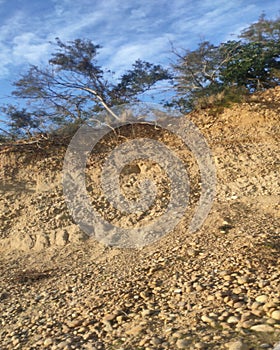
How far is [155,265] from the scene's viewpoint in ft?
14.5

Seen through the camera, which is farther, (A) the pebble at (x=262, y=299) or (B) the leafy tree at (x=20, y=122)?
(B) the leafy tree at (x=20, y=122)

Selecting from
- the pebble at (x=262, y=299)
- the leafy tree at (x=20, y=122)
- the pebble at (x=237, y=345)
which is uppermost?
the leafy tree at (x=20, y=122)

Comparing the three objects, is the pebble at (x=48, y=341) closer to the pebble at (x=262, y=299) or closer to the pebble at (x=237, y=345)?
the pebble at (x=237, y=345)

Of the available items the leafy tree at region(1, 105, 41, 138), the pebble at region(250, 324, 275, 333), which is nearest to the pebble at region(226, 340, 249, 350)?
the pebble at region(250, 324, 275, 333)

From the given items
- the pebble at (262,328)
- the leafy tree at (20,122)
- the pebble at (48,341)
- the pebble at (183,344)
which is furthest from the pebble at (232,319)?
the leafy tree at (20,122)

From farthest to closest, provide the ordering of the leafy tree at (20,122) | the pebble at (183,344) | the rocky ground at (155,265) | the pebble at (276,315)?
the leafy tree at (20,122) < the rocky ground at (155,265) < the pebble at (276,315) < the pebble at (183,344)

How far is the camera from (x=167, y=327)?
3004mm

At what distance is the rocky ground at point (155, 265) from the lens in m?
3.00

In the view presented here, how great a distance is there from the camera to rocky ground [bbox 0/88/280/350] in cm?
300

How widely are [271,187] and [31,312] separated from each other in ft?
14.3

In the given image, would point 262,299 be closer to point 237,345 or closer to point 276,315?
point 276,315

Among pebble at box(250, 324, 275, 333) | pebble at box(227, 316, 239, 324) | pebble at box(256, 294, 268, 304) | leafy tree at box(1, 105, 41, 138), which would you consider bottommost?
pebble at box(250, 324, 275, 333)

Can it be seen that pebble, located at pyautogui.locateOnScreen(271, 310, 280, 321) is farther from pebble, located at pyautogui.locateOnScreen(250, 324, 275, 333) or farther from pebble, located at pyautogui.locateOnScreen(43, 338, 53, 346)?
pebble, located at pyautogui.locateOnScreen(43, 338, 53, 346)

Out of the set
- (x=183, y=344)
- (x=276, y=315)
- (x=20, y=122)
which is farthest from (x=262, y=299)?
(x=20, y=122)
